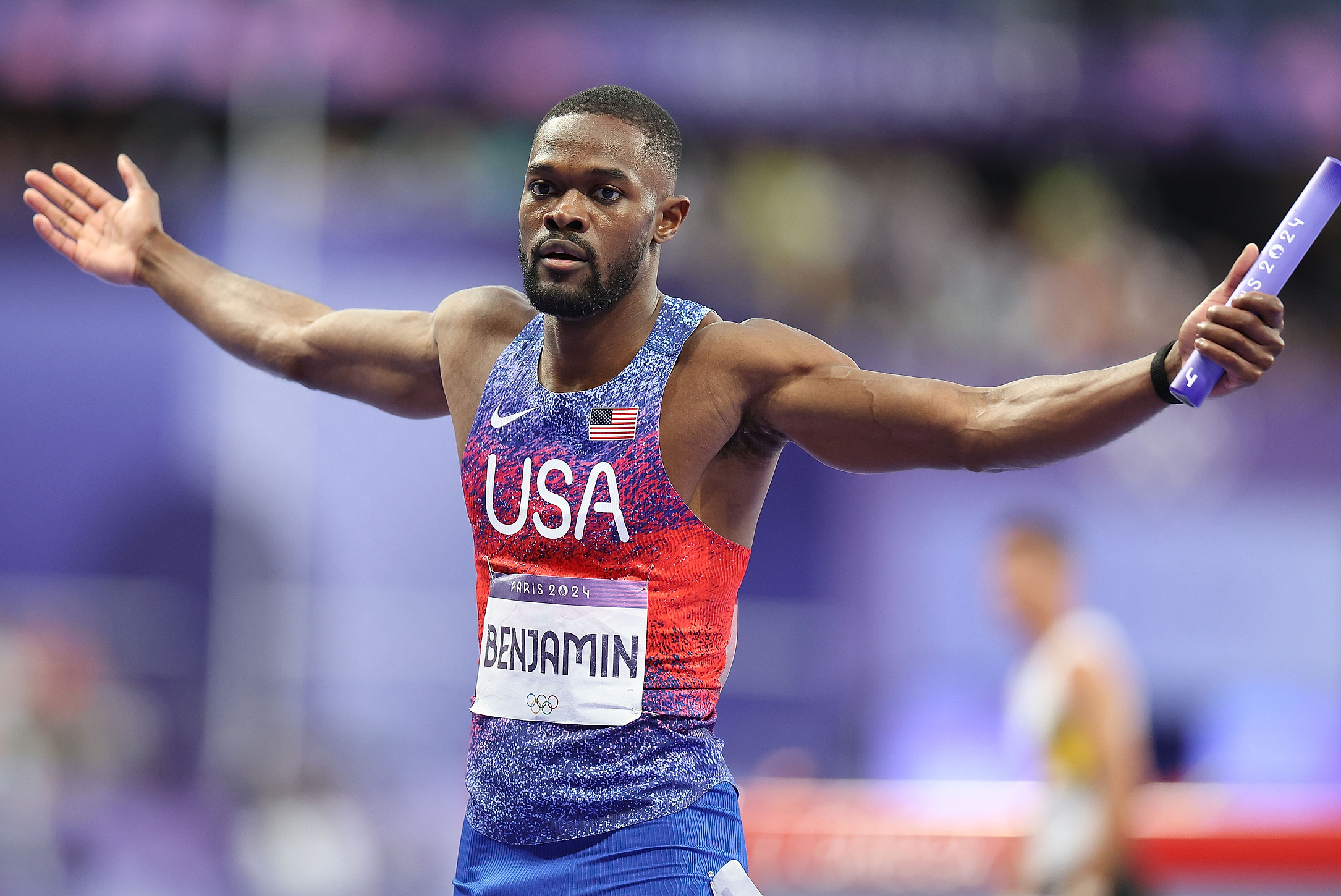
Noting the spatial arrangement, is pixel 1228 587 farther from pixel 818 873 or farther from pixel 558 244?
pixel 558 244

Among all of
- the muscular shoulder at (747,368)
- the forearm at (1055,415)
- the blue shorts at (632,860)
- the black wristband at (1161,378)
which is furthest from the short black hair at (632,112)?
the blue shorts at (632,860)

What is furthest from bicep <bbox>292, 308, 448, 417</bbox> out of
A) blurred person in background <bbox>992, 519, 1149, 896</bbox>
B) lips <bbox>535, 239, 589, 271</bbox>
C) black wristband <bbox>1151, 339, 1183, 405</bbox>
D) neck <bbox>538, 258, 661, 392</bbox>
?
blurred person in background <bbox>992, 519, 1149, 896</bbox>

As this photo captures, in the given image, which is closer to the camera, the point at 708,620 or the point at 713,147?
the point at 708,620

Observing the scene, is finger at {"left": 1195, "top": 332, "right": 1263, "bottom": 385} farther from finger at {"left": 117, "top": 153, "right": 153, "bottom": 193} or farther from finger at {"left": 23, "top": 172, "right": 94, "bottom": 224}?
finger at {"left": 23, "top": 172, "right": 94, "bottom": 224}

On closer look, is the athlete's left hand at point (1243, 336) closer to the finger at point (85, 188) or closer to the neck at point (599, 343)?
the neck at point (599, 343)

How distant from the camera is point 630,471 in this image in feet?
8.93

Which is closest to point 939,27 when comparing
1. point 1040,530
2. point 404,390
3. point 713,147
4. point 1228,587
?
point 713,147

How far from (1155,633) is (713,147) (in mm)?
4921

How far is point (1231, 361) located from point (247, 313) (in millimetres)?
2206

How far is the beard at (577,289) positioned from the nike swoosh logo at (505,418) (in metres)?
0.20

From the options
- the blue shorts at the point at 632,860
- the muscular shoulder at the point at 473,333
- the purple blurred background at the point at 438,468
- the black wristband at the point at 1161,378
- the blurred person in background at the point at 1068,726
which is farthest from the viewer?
the purple blurred background at the point at 438,468

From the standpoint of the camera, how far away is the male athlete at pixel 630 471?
2643 millimetres

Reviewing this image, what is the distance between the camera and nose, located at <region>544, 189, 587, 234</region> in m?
2.79

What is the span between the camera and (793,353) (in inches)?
110
